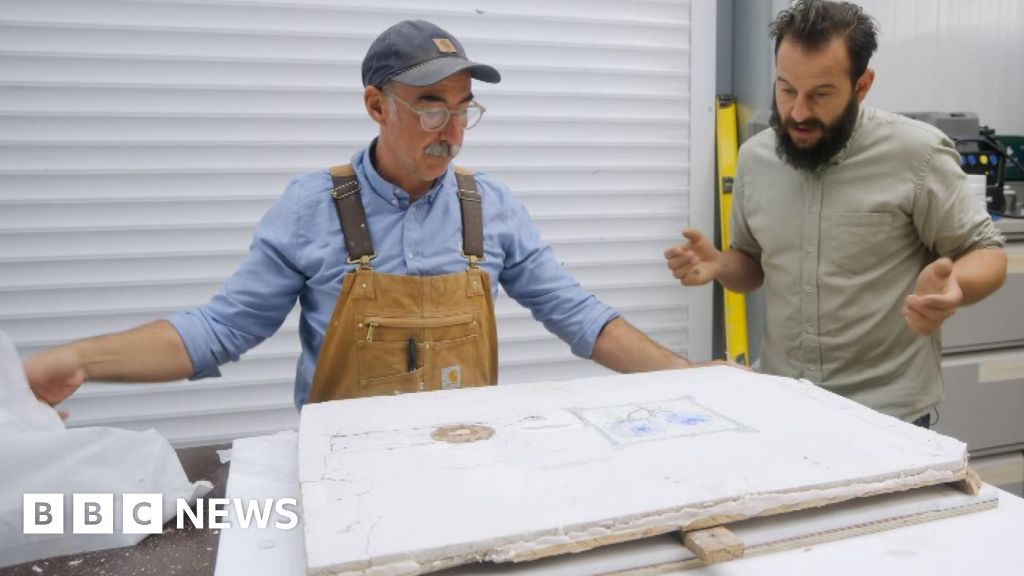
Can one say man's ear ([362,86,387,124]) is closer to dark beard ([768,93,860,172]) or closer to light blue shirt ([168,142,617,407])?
light blue shirt ([168,142,617,407])

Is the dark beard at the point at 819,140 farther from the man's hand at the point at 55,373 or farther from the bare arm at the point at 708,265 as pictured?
the man's hand at the point at 55,373

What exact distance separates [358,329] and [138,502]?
57 centimetres

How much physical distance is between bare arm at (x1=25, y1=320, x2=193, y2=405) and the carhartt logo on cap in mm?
843

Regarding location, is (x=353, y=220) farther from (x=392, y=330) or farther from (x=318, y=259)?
(x=392, y=330)

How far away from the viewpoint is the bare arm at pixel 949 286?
1527 millimetres

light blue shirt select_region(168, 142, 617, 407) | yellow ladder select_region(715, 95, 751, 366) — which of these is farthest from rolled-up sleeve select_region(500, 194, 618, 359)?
yellow ladder select_region(715, 95, 751, 366)

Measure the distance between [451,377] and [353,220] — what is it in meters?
0.41

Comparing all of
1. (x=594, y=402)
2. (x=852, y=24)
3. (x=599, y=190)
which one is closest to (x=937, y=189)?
(x=852, y=24)

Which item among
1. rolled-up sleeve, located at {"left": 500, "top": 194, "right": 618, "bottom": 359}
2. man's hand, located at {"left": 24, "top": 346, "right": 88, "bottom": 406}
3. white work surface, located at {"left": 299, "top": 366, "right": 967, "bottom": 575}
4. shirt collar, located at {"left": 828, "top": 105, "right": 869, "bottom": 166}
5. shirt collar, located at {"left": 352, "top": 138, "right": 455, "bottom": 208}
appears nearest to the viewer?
white work surface, located at {"left": 299, "top": 366, "right": 967, "bottom": 575}

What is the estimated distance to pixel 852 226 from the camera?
1933 millimetres

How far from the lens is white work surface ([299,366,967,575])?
84cm

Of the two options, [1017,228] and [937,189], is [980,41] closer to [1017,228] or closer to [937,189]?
[1017,228]

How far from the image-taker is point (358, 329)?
157 cm

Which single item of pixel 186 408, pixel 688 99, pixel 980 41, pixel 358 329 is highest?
pixel 980 41
